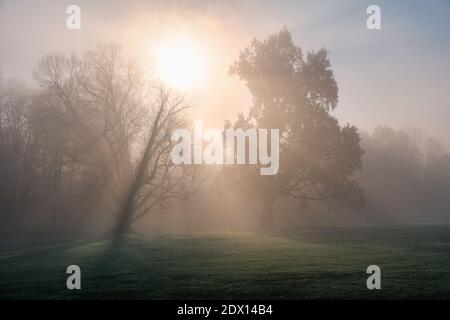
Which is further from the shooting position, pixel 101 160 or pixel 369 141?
pixel 369 141

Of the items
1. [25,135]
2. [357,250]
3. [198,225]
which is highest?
[25,135]

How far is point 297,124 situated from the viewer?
32.0 metres

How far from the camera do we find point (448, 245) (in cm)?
1591

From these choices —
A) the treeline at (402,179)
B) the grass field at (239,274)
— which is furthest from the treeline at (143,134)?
the treeline at (402,179)

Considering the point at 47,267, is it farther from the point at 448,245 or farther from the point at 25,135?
the point at 25,135

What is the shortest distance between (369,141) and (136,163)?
55719 mm

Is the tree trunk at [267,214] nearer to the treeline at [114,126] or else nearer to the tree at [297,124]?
the tree at [297,124]

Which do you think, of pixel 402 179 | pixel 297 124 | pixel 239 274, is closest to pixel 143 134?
pixel 297 124

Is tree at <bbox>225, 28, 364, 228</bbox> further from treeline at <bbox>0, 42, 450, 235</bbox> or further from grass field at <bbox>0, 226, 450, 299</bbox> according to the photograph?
grass field at <bbox>0, 226, 450, 299</bbox>

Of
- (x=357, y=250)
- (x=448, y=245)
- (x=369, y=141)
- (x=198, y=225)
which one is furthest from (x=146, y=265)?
(x=369, y=141)

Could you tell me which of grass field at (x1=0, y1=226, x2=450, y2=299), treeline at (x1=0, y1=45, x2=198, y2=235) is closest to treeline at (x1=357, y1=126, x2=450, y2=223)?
treeline at (x1=0, y1=45, x2=198, y2=235)

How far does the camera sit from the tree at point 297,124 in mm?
32000

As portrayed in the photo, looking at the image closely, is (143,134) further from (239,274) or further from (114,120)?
(239,274)
